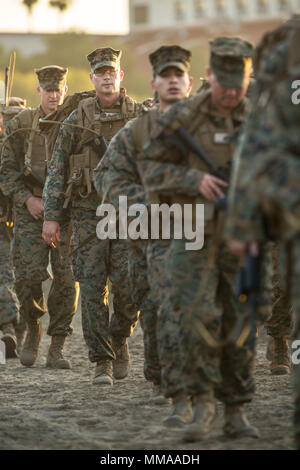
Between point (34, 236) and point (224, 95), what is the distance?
4.49 m

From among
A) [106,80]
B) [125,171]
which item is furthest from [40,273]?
[125,171]

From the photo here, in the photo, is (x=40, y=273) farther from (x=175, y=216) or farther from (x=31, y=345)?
(x=175, y=216)

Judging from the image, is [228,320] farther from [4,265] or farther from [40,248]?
[4,265]

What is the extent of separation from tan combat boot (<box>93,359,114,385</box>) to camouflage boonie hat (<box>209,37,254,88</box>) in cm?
349

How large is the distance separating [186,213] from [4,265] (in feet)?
17.4

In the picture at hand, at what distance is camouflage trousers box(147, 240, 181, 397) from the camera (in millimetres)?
7793

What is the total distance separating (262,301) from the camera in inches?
283

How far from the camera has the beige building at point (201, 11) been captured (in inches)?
3238

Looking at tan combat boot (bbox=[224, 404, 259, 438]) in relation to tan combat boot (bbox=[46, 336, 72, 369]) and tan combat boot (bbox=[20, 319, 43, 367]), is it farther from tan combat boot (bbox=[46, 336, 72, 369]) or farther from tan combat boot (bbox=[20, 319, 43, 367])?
tan combat boot (bbox=[20, 319, 43, 367])

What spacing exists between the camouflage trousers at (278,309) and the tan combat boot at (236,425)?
9.87 feet

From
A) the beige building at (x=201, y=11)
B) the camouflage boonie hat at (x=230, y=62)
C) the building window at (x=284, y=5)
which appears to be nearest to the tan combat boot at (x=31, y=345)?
the camouflage boonie hat at (x=230, y=62)

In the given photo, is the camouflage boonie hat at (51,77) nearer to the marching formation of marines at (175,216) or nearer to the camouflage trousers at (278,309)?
the marching formation of marines at (175,216)

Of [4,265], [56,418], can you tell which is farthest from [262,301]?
[4,265]

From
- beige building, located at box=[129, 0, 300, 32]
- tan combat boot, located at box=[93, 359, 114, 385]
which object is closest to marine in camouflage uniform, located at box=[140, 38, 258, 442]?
tan combat boot, located at box=[93, 359, 114, 385]
